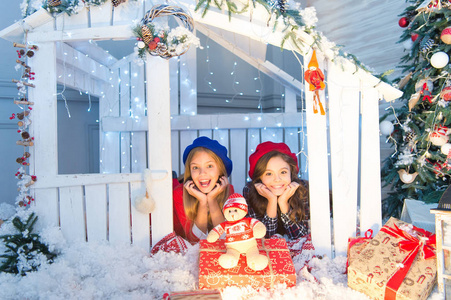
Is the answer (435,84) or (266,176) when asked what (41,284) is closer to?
(266,176)

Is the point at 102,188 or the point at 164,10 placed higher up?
the point at 164,10

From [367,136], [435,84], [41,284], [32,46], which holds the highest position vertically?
[32,46]

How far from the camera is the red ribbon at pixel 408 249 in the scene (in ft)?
4.86

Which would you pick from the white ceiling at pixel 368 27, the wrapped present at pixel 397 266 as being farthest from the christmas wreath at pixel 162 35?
the white ceiling at pixel 368 27

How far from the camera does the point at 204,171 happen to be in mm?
2168

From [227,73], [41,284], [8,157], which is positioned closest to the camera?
[41,284]

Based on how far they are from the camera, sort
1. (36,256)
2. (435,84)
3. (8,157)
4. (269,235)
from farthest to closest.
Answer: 1. (8,157)
2. (435,84)
3. (269,235)
4. (36,256)

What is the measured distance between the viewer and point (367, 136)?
196 cm

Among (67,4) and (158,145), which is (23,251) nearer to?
(158,145)

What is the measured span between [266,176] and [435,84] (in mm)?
1292

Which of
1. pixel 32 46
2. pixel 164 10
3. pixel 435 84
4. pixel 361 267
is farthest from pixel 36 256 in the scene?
pixel 435 84

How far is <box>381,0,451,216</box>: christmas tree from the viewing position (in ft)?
7.43

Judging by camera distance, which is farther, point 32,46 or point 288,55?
point 288,55

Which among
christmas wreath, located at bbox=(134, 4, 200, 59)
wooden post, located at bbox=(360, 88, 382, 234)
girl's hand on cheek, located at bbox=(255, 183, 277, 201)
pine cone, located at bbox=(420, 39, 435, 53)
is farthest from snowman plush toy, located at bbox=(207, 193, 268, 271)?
pine cone, located at bbox=(420, 39, 435, 53)
